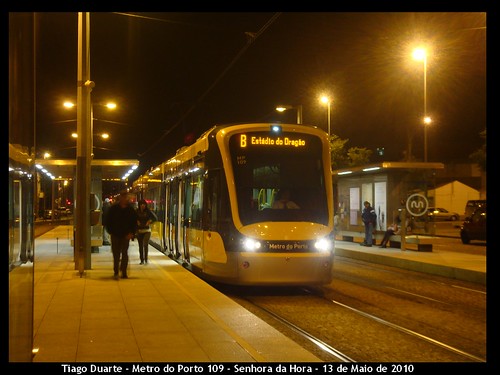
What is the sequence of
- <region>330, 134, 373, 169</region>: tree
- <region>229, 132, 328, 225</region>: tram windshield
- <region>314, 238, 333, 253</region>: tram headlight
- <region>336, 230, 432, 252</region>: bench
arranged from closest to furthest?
<region>314, 238, 333, 253</region>: tram headlight, <region>229, 132, 328, 225</region>: tram windshield, <region>336, 230, 432, 252</region>: bench, <region>330, 134, 373, 169</region>: tree

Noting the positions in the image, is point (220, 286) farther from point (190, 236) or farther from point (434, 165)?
point (434, 165)

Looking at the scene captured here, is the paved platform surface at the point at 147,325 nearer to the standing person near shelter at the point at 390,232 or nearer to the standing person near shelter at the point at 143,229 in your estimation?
the standing person near shelter at the point at 143,229

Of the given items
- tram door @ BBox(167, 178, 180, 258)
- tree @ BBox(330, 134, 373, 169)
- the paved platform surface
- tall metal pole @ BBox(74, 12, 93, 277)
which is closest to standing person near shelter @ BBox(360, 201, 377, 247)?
tram door @ BBox(167, 178, 180, 258)

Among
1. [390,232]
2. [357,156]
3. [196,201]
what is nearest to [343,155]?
[357,156]

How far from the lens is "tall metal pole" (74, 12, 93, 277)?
14.6m

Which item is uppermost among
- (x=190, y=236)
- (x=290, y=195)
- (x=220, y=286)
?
(x=290, y=195)

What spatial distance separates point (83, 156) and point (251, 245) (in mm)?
5566

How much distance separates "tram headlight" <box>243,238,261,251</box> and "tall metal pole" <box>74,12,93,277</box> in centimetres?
444

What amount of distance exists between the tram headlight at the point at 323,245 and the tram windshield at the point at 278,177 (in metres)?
0.38

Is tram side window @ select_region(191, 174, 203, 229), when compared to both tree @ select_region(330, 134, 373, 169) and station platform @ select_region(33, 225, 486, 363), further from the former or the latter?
tree @ select_region(330, 134, 373, 169)

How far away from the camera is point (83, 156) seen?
1509cm

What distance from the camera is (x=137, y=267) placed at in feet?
52.8

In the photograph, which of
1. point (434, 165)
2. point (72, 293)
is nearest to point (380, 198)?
point (434, 165)
